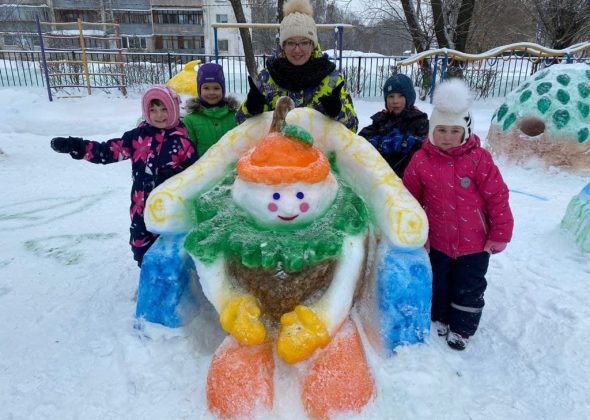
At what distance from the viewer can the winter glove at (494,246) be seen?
2.40m

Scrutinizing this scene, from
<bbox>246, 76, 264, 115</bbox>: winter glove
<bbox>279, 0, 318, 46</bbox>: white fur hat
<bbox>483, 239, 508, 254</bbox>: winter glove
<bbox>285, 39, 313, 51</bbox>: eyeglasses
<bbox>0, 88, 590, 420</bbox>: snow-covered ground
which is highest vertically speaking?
<bbox>279, 0, 318, 46</bbox>: white fur hat

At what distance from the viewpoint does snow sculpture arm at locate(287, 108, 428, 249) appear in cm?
223

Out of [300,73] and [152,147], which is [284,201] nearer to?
[300,73]

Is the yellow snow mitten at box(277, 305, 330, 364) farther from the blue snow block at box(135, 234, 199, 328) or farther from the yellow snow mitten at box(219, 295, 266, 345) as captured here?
the blue snow block at box(135, 234, 199, 328)

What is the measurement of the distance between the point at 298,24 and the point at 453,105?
106 centimetres

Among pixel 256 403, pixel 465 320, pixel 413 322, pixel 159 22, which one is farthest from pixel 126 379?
pixel 159 22

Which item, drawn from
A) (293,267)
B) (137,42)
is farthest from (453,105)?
(137,42)

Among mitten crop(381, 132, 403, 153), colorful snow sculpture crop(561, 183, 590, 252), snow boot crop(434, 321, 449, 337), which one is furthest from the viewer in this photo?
colorful snow sculpture crop(561, 183, 590, 252)

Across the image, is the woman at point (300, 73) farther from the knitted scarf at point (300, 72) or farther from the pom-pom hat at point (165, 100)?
the pom-pom hat at point (165, 100)

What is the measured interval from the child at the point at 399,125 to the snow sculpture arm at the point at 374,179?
2.09ft

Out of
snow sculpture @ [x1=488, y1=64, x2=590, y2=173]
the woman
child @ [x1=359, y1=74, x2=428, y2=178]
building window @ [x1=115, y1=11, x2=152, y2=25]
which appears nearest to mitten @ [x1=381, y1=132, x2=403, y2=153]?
child @ [x1=359, y1=74, x2=428, y2=178]

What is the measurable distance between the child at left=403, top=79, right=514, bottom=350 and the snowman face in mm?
655

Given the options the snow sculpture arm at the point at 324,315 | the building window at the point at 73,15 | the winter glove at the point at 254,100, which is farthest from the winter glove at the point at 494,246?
the building window at the point at 73,15

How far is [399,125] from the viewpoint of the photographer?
10.4ft
